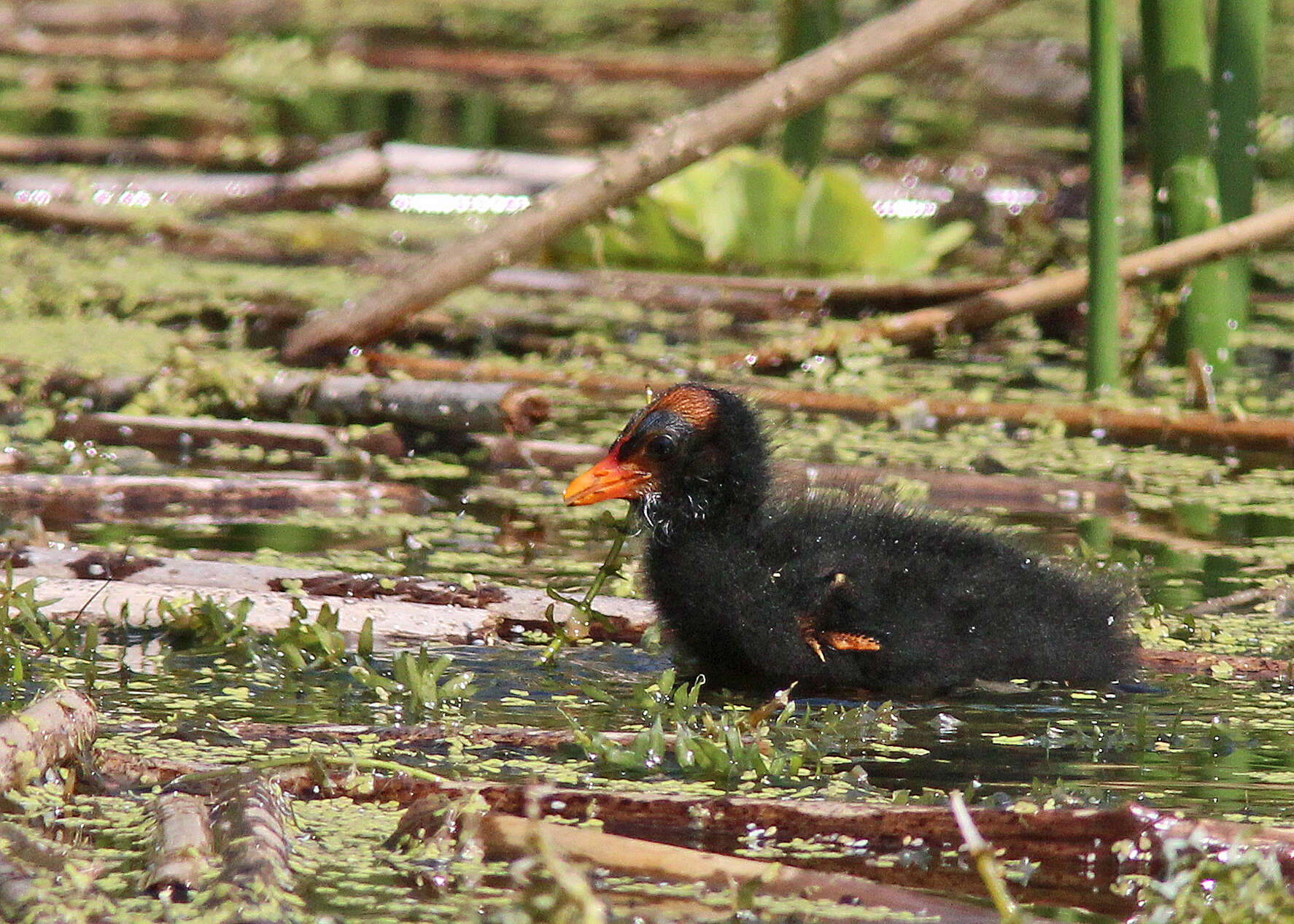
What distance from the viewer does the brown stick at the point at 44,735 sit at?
2.81m

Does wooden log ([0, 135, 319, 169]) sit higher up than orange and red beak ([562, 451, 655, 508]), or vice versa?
wooden log ([0, 135, 319, 169])

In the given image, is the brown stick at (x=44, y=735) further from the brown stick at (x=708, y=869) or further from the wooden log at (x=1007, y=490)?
the wooden log at (x=1007, y=490)

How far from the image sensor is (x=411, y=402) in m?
5.50

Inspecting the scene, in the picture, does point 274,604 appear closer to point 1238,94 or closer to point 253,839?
point 253,839

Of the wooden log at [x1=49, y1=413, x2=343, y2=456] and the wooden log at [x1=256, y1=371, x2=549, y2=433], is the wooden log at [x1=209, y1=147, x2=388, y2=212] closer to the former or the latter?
the wooden log at [x1=256, y1=371, x2=549, y2=433]

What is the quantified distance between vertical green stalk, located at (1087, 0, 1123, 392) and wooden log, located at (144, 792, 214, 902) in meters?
3.52

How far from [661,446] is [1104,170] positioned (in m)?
2.17

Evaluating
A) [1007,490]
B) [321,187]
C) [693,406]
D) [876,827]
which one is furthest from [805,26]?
[876,827]

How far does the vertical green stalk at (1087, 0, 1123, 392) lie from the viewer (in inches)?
207

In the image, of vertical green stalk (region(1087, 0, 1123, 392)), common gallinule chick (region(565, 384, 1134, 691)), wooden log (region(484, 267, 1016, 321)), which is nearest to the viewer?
common gallinule chick (region(565, 384, 1134, 691))

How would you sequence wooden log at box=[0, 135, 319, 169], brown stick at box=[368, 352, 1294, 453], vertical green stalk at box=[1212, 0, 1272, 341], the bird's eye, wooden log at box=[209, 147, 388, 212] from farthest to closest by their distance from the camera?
wooden log at box=[0, 135, 319, 169]
wooden log at box=[209, 147, 388, 212]
vertical green stalk at box=[1212, 0, 1272, 341]
brown stick at box=[368, 352, 1294, 453]
the bird's eye

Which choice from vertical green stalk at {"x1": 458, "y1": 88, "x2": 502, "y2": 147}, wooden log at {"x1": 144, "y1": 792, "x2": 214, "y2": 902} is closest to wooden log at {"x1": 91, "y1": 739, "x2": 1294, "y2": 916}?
wooden log at {"x1": 144, "y1": 792, "x2": 214, "y2": 902}

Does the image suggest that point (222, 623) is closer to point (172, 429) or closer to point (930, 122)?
point (172, 429)

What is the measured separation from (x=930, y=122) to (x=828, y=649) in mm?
8325
